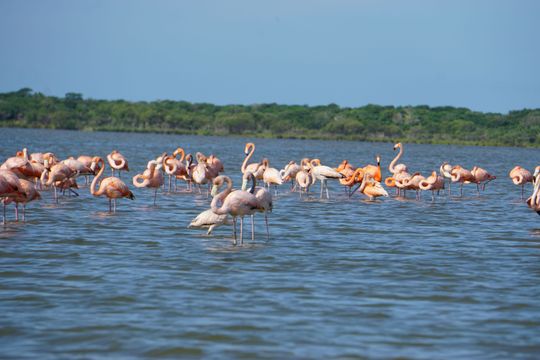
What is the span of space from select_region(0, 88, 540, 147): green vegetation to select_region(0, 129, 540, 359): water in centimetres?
6985

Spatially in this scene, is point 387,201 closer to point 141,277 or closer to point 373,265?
point 373,265

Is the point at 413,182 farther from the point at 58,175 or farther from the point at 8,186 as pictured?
the point at 8,186

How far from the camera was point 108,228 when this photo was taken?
1381cm

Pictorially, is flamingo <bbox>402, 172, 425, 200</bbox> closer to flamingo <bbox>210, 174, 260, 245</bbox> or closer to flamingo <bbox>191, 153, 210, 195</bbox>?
flamingo <bbox>191, 153, 210, 195</bbox>

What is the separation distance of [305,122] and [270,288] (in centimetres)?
9758

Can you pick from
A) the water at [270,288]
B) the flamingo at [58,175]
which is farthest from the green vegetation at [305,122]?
the water at [270,288]

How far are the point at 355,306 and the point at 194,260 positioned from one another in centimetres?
297

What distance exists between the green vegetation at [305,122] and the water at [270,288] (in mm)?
69846

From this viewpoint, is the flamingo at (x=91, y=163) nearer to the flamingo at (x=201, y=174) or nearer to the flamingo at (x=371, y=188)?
the flamingo at (x=201, y=174)

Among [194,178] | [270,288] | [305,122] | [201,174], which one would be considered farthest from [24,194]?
[305,122]

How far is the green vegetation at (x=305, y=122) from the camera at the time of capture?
9112 centimetres

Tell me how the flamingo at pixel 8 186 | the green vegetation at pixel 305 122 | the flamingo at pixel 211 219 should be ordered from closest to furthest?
1. the flamingo at pixel 211 219
2. the flamingo at pixel 8 186
3. the green vegetation at pixel 305 122

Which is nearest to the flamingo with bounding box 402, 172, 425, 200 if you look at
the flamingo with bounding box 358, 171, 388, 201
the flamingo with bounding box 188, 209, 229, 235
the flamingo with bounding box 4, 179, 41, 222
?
the flamingo with bounding box 358, 171, 388, 201

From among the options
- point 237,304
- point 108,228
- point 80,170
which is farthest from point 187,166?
point 237,304
